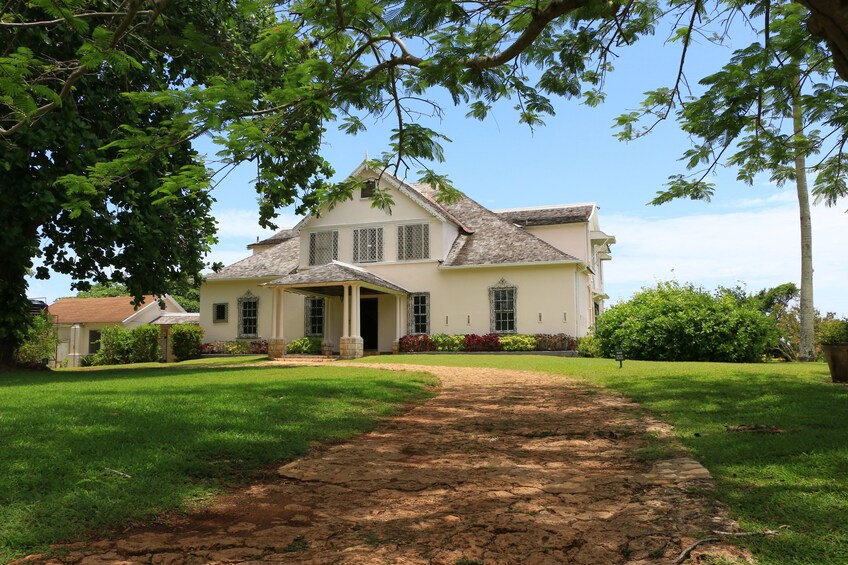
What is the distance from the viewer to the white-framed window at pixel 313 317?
27.9 meters

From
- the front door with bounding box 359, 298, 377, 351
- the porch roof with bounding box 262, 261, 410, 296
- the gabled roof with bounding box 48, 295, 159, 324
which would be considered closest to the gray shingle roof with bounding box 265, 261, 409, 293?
the porch roof with bounding box 262, 261, 410, 296

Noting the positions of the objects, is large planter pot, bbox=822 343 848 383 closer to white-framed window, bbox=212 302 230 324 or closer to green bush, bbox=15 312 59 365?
green bush, bbox=15 312 59 365

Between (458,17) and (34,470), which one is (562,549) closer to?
(34,470)

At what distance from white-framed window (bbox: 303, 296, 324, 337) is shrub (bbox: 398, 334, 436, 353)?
398 centimetres

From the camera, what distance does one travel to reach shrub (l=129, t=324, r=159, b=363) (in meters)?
29.5

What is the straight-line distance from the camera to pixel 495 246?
2664cm

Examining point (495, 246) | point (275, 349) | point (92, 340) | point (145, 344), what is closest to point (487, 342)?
point (495, 246)

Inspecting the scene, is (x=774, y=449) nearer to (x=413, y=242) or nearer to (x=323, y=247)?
(x=413, y=242)

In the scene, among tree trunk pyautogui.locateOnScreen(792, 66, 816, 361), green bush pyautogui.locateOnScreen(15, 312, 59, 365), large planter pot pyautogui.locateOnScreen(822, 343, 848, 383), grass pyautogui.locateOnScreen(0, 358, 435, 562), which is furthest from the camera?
green bush pyautogui.locateOnScreen(15, 312, 59, 365)

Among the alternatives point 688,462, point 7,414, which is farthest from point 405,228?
point 688,462

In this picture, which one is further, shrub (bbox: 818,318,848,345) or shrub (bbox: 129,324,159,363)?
shrub (bbox: 129,324,159,363)

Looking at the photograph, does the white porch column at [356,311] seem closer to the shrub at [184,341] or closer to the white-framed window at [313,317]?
the white-framed window at [313,317]

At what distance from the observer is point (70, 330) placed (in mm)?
39938

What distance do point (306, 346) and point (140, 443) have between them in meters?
21.2
